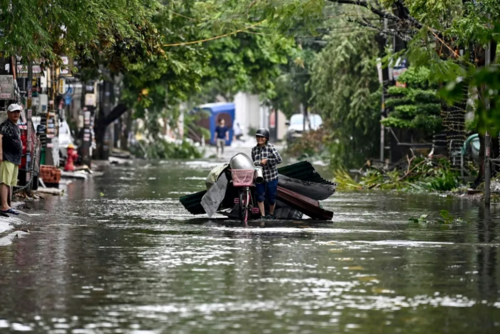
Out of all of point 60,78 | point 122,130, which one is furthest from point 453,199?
point 122,130

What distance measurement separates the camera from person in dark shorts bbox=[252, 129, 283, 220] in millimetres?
20453

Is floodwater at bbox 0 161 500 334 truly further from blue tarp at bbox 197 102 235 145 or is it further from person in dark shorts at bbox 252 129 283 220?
blue tarp at bbox 197 102 235 145

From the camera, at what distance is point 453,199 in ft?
88.1

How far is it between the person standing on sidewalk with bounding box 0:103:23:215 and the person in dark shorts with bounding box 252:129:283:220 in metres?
3.91

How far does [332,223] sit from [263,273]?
23.4 ft

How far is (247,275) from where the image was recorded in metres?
12.8

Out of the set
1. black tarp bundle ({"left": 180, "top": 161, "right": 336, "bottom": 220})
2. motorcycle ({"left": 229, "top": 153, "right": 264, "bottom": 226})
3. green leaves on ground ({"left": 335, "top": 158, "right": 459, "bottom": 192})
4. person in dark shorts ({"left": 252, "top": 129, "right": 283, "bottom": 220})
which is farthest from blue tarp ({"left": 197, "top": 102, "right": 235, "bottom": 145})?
motorcycle ({"left": 229, "top": 153, "right": 264, "bottom": 226})

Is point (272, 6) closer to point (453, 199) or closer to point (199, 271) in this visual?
point (453, 199)

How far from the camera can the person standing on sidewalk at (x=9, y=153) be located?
67.2 feet

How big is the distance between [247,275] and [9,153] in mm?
8894

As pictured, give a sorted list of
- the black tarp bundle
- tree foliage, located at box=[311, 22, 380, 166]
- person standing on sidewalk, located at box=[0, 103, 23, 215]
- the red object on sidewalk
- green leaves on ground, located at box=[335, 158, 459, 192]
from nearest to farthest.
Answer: the black tarp bundle
person standing on sidewalk, located at box=[0, 103, 23, 215]
green leaves on ground, located at box=[335, 158, 459, 192]
the red object on sidewalk
tree foliage, located at box=[311, 22, 380, 166]

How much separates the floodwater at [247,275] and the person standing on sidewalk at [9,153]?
639 mm

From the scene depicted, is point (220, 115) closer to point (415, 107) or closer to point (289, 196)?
point (415, 107)

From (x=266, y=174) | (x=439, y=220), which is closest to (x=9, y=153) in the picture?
(x=266, y=174)
